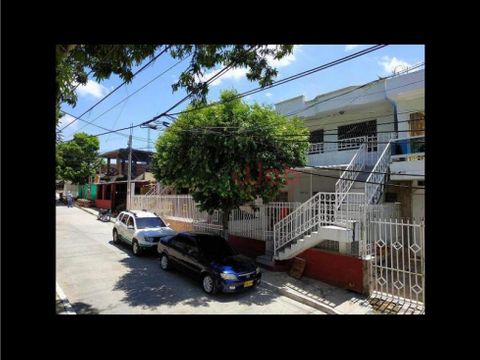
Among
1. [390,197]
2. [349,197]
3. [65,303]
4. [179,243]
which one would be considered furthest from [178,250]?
[390,197]

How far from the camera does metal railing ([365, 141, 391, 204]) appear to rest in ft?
26.3

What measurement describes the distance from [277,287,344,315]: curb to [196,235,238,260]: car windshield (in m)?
1.56

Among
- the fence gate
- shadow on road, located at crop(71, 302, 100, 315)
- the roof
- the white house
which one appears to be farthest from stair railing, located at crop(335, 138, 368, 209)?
the roof

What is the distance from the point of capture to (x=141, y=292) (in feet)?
21.4

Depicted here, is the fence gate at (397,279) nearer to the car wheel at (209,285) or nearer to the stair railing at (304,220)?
the stair railing at (304,220)

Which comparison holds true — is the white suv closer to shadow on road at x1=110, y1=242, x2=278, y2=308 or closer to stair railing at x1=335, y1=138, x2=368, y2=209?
shadow on road at x1=110, y1=242, x2=278, y2=308

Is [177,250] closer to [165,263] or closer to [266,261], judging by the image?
[165,263]

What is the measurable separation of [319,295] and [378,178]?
13.9ft
